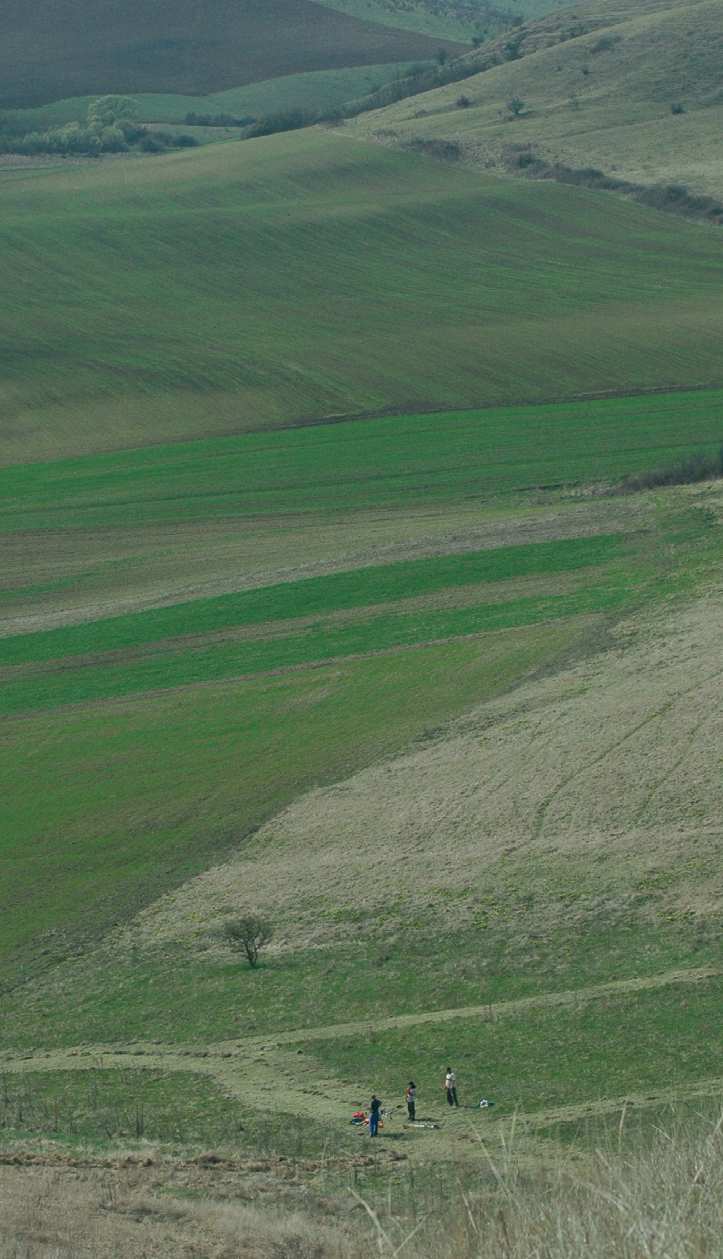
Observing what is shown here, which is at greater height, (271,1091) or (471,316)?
(471,316)

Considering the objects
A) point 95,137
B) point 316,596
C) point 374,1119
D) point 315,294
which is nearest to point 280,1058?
point 374,1119

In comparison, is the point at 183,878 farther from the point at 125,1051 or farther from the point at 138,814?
the point at 125,1051

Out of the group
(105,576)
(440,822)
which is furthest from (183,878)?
(105,576)

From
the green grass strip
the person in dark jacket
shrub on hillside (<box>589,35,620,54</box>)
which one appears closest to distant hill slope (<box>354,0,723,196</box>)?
shrub on hillside (<box>589,35,620,54</box>)

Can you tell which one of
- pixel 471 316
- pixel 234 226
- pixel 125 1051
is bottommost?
pixel 125 1051

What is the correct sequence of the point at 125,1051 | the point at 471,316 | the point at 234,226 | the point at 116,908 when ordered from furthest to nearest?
the point at 234,226 < the point at 471,316 < the point at 116,908 < the point at 125,1051

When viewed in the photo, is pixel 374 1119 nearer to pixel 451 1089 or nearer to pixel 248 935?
pixel 451 1089

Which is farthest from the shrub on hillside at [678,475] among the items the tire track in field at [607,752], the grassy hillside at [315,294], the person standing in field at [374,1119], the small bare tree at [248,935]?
the person standing in field at [374,1119]
